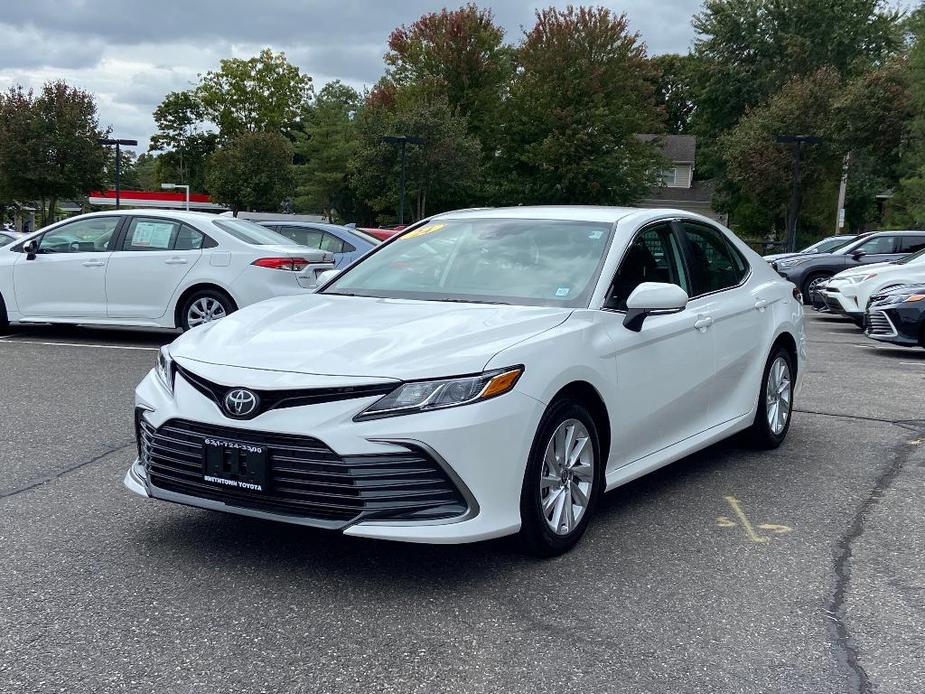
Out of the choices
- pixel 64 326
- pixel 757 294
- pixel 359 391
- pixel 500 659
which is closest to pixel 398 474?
pixel 359 391

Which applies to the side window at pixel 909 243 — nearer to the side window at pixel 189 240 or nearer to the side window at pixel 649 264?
the side window at pixel 189 240

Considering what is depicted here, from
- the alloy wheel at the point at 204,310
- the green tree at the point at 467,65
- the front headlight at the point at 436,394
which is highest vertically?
the green tree at the point at 467,65

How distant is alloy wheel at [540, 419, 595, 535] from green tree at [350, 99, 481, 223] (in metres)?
40.0

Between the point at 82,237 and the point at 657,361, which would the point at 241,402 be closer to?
the point at 657,361

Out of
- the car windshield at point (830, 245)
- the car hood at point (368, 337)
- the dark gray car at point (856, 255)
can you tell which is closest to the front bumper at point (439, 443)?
the car hood at point (368, 337)

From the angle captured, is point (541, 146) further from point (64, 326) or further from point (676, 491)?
point (676, 491)

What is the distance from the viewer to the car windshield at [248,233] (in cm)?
1144

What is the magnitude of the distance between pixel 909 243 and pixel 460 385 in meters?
19.4

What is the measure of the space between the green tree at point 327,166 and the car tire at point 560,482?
56.4m

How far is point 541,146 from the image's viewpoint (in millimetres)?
47375

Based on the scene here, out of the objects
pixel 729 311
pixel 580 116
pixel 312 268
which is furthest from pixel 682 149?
pixel 729 311

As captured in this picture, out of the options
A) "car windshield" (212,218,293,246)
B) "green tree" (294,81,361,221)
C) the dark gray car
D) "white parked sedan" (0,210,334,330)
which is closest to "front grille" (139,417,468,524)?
"white parked sedan" (0,210,334,330)

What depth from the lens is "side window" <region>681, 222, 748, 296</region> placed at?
5.76 meters

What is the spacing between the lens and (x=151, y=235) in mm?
11367
